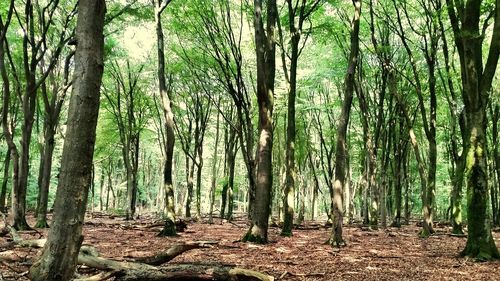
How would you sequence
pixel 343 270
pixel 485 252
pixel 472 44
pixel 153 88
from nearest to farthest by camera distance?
pixel 343 270, pixel 485 252, pixel 472 44, pixel 153 88

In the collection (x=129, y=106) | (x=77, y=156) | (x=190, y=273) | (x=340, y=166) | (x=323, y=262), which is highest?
(x=129, y=106)

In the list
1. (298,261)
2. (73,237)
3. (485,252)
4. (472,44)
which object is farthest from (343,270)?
(472,44)

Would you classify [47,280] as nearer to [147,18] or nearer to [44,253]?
[44,253]

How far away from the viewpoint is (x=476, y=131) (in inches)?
365

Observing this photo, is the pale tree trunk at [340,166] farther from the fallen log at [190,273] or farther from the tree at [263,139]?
the fallen log at [190,273]

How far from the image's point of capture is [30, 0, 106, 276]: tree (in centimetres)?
403

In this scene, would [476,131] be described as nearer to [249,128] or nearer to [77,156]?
[77,156]

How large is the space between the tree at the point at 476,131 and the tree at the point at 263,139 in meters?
5.09

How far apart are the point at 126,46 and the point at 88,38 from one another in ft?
68.6

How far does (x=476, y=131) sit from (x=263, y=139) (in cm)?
547

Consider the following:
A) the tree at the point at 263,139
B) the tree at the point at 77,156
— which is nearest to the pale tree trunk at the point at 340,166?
the tree at the point at 263,139

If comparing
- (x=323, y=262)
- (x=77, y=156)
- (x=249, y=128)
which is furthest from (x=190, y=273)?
(x=249, y=128)

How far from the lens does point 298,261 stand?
8.22 metres

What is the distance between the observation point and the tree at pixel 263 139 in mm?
11836
